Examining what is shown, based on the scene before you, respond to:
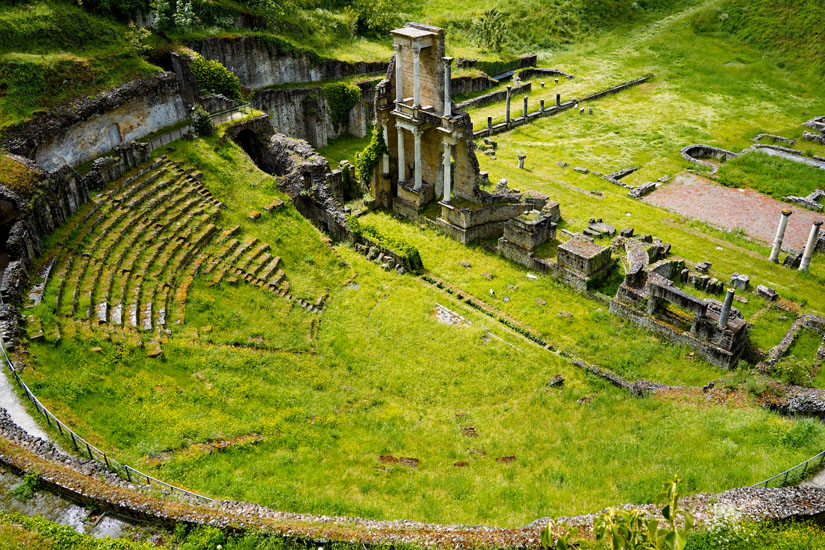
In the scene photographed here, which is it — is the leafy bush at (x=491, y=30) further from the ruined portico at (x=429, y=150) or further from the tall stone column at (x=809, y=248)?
the tall stone column at (x=809, y=248)

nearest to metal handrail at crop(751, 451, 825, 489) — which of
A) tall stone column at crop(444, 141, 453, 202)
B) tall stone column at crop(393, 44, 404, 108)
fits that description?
tall stone column at crop(444, 141, 453, 202)

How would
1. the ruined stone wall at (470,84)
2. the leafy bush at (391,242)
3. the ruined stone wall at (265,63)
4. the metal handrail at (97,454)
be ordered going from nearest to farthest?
1. the metal handrail at (97,454)
2. the leafy bush at (391,242)
3. the ruined stone wall at (265,63)
4. the ruined stone wall at (470,84)

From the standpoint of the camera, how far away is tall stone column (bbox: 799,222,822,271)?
28609 millimetres

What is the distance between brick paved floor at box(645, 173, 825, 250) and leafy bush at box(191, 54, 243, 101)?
24.6 meters

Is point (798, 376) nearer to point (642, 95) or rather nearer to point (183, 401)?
point (183, 401)

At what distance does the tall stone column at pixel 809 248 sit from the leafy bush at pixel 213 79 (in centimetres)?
3004

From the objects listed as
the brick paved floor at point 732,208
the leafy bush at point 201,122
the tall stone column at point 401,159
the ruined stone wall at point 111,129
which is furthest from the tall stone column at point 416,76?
the brick paved floor at point 732,208

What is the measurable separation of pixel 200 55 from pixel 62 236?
759 inches

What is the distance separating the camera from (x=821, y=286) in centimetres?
2847

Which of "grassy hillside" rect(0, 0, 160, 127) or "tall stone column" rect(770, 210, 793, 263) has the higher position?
"grassy hillside" rect(0, 0, 160, 127)

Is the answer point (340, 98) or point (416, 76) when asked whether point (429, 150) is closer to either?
point (416, 76)

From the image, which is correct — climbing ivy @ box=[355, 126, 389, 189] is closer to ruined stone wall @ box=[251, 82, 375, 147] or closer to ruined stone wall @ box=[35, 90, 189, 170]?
ruined stone wall @ box=[35, 90, 189, 170]

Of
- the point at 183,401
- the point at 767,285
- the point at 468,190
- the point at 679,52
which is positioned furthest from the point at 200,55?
the point at 679,52

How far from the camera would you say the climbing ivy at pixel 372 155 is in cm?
3381
